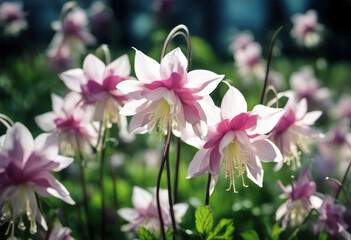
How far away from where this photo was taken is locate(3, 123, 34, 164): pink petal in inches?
54.0

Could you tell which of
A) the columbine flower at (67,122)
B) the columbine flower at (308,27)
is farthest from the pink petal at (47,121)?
the columbine flower at (308,27)

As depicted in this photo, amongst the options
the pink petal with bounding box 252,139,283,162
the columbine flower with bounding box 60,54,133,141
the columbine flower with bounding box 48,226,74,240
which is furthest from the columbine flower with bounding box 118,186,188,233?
the pink petal with bounding box 252,139,283,162

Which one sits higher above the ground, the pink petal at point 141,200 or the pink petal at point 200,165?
the pink petal at point 200,165

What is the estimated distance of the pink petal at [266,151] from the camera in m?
1.45

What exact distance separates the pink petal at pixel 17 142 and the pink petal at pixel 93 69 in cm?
47

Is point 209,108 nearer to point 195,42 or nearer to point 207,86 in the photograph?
point 207,86

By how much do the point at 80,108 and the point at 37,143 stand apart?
0.47 m

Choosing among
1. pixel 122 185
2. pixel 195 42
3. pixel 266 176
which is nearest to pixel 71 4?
pixel 122 185

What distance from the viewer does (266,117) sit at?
144cm

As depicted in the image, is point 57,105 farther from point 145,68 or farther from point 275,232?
point 275,232

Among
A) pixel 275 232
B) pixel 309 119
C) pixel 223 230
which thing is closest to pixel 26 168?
pixel 223 230

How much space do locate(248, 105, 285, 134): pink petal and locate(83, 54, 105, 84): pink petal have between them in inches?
29.1

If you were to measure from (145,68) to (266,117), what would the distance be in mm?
481

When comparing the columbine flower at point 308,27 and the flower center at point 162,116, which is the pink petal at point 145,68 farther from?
the columbine flower at point 308,27
